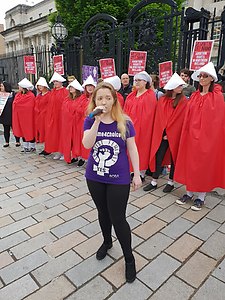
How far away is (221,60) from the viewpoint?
415 cm

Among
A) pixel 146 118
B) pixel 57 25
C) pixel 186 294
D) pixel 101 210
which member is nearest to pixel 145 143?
pixel 146 118

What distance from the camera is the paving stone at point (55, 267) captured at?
2.22 meters

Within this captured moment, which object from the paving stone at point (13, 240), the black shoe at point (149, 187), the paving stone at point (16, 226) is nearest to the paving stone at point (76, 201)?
the paving stone at point (16, 226)

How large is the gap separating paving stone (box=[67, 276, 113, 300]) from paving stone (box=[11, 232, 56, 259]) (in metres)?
0.78

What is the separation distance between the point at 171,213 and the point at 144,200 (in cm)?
50

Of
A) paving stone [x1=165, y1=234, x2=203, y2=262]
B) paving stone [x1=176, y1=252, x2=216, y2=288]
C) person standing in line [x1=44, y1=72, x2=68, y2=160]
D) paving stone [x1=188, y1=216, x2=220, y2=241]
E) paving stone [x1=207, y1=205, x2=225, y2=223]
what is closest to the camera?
paving stone [x1=176, y1=252, x2=216, y2=288]

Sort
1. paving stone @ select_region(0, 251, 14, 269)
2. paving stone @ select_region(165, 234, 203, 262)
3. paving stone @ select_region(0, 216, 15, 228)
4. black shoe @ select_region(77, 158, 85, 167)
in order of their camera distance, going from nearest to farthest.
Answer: paving stone @ select_region(0, 251, 14, 269) → paving stone @ select_region(165, 234, 203, 262) → paving stone @ select_region(0, 216, 15, 228) → black shoe @ select_region(77, 158, 85, 167)

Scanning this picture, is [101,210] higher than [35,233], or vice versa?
[101,210]

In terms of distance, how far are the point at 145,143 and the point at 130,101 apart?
0.78 m

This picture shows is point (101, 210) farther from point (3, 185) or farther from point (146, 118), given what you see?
point (3, 185)

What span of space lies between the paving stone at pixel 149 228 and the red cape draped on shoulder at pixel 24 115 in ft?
13.5

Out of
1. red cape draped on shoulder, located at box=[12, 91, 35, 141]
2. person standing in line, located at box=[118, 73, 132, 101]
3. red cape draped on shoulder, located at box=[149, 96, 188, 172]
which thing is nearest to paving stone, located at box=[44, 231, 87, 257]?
red cape draped on shoulder, located at box=[149, 96, 188, 172]

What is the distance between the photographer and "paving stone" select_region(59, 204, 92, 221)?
10.6 ft

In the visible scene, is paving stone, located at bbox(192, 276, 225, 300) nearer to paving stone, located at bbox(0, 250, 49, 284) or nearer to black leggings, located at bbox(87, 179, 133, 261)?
black leggings, located at bbox(87, 179, 133, 261)
